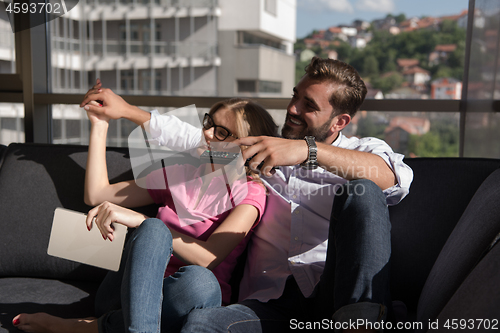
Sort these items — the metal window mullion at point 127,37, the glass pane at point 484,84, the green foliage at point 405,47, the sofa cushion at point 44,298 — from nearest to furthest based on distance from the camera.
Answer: the sofa cushion at point 44,298 → the glass pane at point 484,84 → the green foliage at point 405,47 → the metal window mullion at point 127,37

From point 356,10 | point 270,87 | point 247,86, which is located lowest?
point 270,87

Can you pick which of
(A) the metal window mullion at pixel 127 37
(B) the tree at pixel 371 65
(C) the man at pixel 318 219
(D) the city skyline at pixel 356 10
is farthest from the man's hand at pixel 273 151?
(A) the metal window mullion at pixel 127 37

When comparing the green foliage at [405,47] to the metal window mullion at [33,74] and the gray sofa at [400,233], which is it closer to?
the metal window mullion at [33,74]

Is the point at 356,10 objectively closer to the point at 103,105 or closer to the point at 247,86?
the point at 247,86

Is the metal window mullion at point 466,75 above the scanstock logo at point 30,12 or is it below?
below

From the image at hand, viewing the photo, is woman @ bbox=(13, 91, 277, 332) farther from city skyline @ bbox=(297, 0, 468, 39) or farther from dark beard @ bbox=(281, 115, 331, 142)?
city skyline @ bbox=(297, 0, 468, 39)

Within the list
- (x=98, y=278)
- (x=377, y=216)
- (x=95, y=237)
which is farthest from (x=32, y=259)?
(x=377, y=216)

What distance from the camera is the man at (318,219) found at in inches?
34.8

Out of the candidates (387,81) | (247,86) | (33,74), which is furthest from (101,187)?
(247,86)

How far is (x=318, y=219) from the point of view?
49.5 inches

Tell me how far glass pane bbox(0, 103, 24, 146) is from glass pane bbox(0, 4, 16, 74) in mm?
214

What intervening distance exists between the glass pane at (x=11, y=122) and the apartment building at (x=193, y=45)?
6.55 meters

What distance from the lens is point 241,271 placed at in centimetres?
132

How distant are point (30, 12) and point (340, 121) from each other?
64.0 inches
